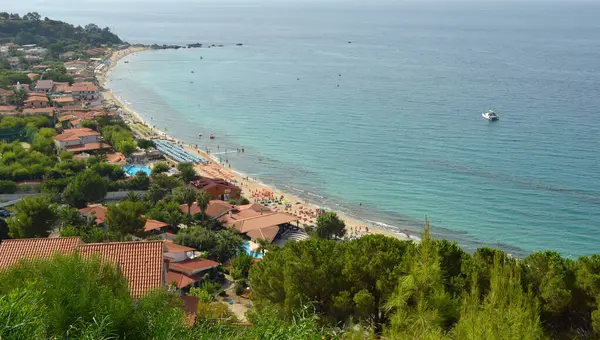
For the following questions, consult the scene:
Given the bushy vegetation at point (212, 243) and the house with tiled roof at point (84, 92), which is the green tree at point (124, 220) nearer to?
the bushy vegetation at point (212, 243)

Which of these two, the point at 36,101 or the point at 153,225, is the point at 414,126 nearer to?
the point at 153,225

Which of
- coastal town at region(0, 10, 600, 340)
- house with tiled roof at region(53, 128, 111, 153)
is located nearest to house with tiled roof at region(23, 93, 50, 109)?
coastal town at region(0, 10, 600, 340)

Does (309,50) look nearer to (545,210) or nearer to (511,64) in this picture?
(511,64)

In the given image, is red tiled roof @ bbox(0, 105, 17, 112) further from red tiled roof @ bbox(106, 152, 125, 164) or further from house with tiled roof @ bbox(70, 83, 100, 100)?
red tiled roof @ bbox(106, 152, 125, 164)

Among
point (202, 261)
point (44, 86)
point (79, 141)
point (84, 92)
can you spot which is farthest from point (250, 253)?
point (44, 86)

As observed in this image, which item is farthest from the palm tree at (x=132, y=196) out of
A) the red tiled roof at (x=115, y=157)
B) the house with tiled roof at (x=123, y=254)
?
the house with tiled roof at (x=123, y=254)

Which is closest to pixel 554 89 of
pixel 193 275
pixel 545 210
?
pixel 545 210
